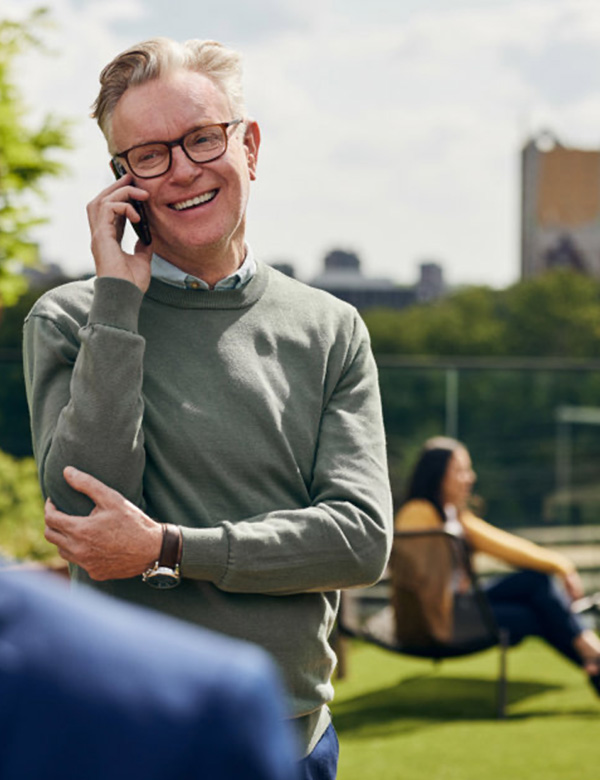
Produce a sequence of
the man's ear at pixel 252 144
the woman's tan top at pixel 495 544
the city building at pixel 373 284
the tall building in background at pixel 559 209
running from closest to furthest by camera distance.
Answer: the man's ear at pixel 252 144 < the woman's tan top at pixel 495 544 < the city building at pixel 373 284 < the tall building in background at pixel 559 209

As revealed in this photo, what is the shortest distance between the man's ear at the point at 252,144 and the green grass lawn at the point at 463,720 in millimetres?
3270

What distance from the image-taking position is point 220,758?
48 centimetres

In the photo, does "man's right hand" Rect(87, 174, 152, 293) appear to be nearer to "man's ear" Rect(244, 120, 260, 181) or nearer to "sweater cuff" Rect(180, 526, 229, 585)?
"man's ear" Rect(244, 120, 260, 181)

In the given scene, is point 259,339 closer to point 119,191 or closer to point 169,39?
point 119,191

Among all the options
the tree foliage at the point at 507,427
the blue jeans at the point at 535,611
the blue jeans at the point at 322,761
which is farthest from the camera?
the tree foliage at the point at 507,427

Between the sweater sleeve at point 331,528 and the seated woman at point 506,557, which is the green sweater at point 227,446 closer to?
the sweater sleeve at point 331,528

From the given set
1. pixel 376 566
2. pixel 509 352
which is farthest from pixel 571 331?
pixel 376 566

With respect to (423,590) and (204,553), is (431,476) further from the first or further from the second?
(204,553)

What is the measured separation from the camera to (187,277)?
5.50ft

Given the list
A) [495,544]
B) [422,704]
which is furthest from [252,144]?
[422,704]

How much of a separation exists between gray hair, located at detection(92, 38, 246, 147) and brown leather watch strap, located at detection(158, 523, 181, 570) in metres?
0.60

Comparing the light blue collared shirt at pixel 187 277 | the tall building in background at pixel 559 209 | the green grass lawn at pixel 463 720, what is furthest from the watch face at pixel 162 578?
the tall building in background at pixel 559 209

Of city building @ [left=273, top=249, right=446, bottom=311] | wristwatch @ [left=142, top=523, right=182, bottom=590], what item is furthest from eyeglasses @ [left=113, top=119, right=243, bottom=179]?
city building @ [left=273, top=249, right=446, bottom=311]

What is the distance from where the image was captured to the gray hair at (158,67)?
1.61 meters
